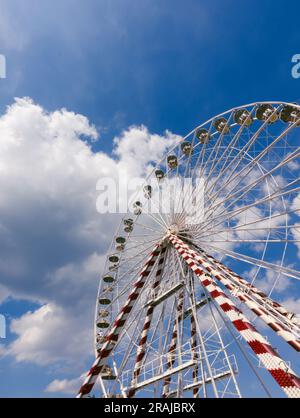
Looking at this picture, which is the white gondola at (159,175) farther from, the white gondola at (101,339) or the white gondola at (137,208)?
the white gondola at (101,339)

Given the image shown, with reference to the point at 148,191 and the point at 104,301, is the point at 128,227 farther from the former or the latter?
the point at 104,301

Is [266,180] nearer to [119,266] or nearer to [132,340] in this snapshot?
[132,340]

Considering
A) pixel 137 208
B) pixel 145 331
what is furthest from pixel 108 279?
pixel 145 331

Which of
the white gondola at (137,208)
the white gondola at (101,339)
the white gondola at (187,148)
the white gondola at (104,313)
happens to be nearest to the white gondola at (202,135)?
the white gondola at (187,148)

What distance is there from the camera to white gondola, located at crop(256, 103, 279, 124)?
13570 mm

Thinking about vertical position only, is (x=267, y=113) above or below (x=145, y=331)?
above

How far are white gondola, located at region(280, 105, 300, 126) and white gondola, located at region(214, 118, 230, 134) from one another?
10.9 feet

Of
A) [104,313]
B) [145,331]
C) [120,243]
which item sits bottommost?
[145,331]

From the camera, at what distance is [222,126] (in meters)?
16.8

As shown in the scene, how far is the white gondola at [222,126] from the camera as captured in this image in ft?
53.4

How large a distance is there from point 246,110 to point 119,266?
1125cm

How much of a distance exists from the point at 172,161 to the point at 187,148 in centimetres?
129

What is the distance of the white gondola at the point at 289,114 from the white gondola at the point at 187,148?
20.3ft

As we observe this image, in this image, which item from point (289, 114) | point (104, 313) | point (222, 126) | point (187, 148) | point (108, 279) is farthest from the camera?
point (108, 279)
